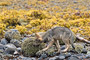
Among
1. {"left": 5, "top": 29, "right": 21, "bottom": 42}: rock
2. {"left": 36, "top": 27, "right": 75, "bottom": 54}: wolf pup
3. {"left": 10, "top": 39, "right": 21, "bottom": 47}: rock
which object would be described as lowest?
{"left": 10, "top": 39, "right": 21, "bottom": 47}: rock

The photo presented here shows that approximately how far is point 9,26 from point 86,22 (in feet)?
18.6

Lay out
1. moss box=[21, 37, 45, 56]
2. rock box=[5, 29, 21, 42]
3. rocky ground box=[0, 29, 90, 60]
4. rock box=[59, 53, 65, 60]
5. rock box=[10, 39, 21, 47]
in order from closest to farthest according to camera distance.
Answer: rock box=[59, 53, 65, 60] → rocky ground box=[0, 29, 90, 60] → moss box=[21, 37, 45, 56] → rock box=[10, 39, 21, 47] → rock box=[5, 29, 21, 42]

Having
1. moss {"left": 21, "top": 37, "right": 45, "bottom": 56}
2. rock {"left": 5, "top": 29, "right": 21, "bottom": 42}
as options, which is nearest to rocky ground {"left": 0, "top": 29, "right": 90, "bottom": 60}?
moss {"left": 21, "top": 37, "right": 45, "bottom": 56}

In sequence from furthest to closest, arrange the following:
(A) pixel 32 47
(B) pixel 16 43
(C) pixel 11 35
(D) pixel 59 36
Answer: (C) pixel 11 35 < (B) pixel 16 43 < (A) pixel 32 47 < (D) pixel 59 36

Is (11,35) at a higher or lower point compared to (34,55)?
higher

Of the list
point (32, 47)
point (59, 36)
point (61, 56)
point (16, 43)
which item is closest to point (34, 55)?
point (32, 47)

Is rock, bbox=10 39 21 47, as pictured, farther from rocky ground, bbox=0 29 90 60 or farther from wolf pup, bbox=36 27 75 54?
wolf pup, bbox=36 27 75 54

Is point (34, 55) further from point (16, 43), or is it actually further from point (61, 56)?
point (16, 43)

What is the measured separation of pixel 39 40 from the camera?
6.71 meters

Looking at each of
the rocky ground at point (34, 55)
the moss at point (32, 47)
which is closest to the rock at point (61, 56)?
the rocky ground at point (34, 55)

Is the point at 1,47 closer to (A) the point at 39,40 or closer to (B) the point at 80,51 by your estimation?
(A) the point at 39,40

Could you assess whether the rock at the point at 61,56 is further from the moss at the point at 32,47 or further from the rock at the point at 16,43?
the rock at the point at 16,43

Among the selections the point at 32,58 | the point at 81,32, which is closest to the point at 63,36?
the point at 32,58

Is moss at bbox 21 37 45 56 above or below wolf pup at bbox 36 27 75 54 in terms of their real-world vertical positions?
below
